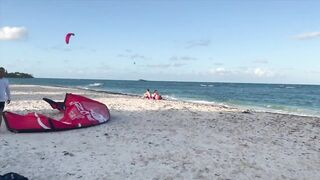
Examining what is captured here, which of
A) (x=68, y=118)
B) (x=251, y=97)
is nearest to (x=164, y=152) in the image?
(x=68, y=118)

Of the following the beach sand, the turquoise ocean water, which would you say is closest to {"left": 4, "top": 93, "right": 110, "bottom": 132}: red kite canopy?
the beach sand

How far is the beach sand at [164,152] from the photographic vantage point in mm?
6484

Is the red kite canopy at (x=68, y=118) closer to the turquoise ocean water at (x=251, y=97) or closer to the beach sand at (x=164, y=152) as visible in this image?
the beach sand at (x=164, y=152)

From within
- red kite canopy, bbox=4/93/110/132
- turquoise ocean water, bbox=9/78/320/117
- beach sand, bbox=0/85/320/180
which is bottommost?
turquoise ocean water, bbox=9/78/320/117

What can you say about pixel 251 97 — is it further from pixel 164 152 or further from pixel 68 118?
pixel 164 152

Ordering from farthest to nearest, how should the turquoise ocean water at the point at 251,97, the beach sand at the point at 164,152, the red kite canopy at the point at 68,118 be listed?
the turquoise ocean water at the point at 251,97
the red kite canopy at the point at 68,118
the beach sand at the point at 164,152

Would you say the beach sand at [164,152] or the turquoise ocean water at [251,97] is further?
the turquoise ocean water at [251,97]

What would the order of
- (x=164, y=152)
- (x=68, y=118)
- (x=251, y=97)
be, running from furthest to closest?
1. (x=251, y=97)
2. (x=68, y=118)
3. (x=164, y=152)

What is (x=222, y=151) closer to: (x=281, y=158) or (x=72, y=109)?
(x=281, y=158)

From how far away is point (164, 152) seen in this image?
25.5 feet

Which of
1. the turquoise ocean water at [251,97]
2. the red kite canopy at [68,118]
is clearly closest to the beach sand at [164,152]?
the red kite canopy at [68,118]

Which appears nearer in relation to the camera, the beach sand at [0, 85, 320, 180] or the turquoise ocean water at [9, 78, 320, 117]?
the beach sand at [0, 85, 320, 180]

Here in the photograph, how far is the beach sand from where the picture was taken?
6.48 m

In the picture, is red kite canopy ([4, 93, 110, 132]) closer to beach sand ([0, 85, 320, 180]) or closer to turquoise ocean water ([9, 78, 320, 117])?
beach sand ([0, 85, 320, 180])
